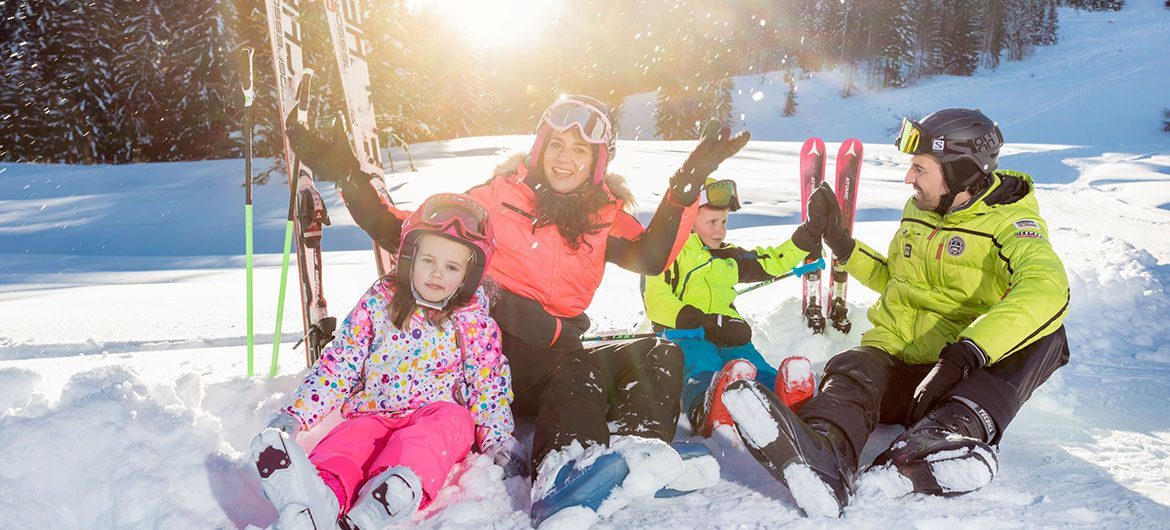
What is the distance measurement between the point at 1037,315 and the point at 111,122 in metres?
29.1

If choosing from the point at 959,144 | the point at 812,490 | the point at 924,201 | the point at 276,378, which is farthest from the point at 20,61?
the point at 812,490

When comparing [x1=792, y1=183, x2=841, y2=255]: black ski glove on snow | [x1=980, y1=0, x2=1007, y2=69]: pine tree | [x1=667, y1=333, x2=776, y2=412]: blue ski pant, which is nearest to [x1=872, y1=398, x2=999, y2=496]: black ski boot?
[x1=667, y1=333, x2=776, y2=412]: blue ski pant

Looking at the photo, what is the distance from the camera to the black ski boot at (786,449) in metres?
2.23

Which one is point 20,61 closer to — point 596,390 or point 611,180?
point 611,180

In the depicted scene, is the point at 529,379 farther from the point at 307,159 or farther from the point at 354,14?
the point at 354,14

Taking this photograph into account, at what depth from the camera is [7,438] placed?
87.5 inches

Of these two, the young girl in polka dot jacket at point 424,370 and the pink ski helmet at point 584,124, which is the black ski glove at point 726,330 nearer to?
the pink ski helmet at point 584,124

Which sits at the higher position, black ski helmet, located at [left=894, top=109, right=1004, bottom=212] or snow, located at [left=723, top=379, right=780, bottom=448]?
black ski helmet, located at [left=894, top=109, right=1004, bottom=212]

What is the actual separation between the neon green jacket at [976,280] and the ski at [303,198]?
9.23ft

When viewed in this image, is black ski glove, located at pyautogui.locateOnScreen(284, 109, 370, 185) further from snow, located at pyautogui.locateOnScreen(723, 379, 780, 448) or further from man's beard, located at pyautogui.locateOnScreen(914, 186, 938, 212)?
man's beard, located at pyautogui.locateOnScreen(914, 186, 938, 212)

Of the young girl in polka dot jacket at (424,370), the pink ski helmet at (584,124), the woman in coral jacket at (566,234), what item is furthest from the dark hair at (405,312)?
the pink ski helmet at (584,124)

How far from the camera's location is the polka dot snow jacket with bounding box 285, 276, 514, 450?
8.93 ft

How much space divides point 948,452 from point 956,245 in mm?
1281

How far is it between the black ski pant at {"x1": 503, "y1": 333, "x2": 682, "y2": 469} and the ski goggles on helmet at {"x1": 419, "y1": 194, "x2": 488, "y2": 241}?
1.96 feet
